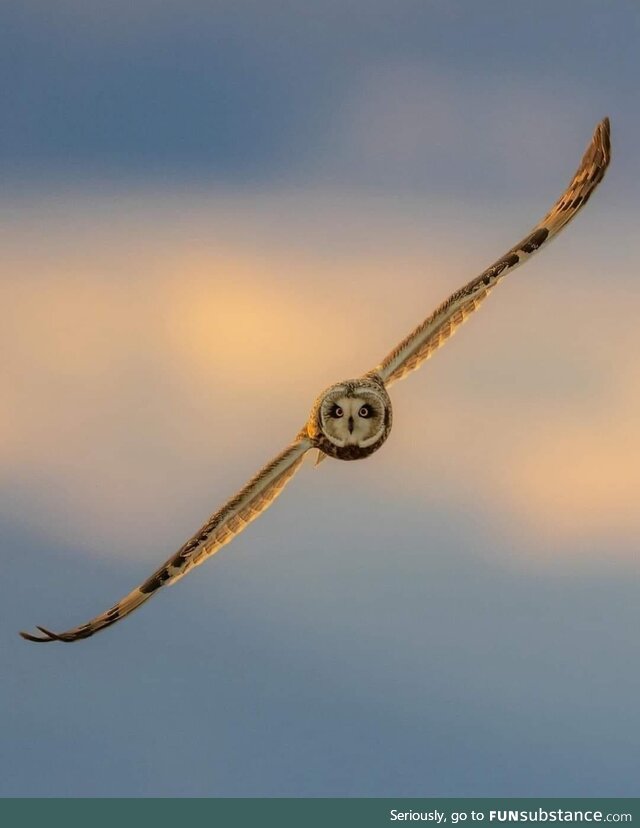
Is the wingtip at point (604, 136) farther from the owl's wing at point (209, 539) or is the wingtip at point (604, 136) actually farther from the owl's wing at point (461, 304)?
the owl's wing at point (209, 539)

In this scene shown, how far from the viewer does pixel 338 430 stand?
43.5 meters

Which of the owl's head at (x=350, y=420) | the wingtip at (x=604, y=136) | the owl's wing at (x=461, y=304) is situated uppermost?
the wingtip at (x=604, y=136)

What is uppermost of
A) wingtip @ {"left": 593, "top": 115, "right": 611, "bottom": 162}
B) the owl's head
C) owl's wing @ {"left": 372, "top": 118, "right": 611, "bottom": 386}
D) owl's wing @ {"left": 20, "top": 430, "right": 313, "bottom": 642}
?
wingtip @ {"left": 593, "top": 115, "right": 611, "bottom": 162}

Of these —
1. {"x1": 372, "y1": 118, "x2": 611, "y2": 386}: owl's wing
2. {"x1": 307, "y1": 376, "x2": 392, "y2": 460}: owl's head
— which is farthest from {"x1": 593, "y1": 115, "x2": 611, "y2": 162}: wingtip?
{"x1": 307, "y1": 376, "x2": 392, "y2": 460}: owl's head

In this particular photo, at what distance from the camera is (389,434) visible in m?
44.0

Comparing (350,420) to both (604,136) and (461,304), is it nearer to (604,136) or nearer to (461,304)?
(461,304)

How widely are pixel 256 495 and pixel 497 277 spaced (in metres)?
8.59

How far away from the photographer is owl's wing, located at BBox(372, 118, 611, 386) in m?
45.2

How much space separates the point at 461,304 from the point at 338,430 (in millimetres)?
4889

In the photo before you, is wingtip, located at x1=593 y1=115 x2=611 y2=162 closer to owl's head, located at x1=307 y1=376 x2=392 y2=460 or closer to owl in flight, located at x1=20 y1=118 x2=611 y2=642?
owl in flight, located at x1=20 y1=118 x2=611 y2=642

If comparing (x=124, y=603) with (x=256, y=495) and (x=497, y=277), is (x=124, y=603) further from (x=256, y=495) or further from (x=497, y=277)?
(x=497, y=277)

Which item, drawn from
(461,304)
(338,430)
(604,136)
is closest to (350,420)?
(338,430)

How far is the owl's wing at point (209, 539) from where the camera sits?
4275 cm

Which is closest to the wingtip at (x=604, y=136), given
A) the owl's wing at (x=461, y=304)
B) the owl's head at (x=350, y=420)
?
the owl's wing at (x=461, y=304)
